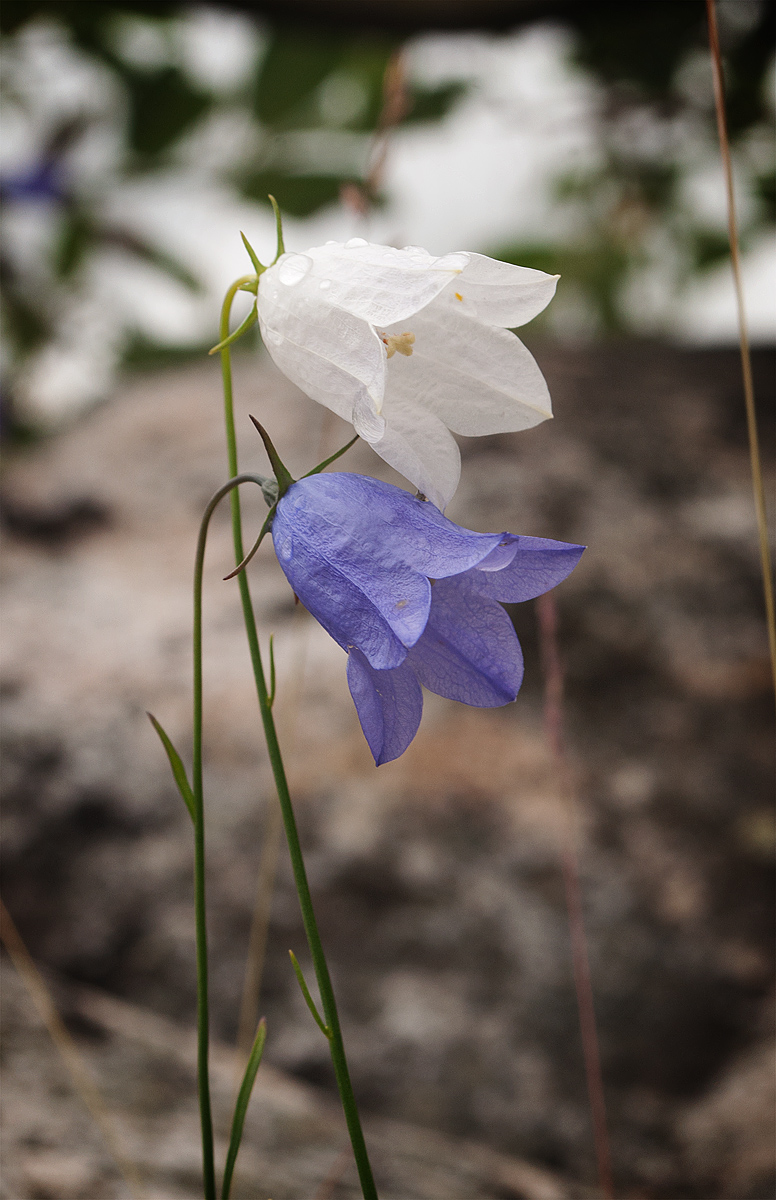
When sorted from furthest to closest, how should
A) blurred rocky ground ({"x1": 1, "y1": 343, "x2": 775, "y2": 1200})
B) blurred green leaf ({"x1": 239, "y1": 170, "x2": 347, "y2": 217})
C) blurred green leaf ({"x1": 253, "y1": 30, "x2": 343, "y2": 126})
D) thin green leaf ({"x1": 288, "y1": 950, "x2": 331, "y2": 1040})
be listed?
1. blurred green leaf ({"x1": 239, "y1": 170, "x2": 347, "y2": 217})
2. blurred green leaf ({"x1": 253, "y1": 30, "x2": 343, "y2": 126})
3. blurred rocky ground ({"x1": 1, "y1": 343, "x2": 775, "y2": 1200})
4. thin green leaf ({"x1": 288, "y1": 950, "x2": 331, "y2": 1040})

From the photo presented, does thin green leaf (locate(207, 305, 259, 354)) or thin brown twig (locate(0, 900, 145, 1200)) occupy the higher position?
thin green leaf (locate(207, 305, 259, 354))

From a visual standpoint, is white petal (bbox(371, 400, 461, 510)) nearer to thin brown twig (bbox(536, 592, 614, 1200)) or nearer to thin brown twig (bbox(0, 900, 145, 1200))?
thin brown twig (bbox(536, 592, 614, 1200))

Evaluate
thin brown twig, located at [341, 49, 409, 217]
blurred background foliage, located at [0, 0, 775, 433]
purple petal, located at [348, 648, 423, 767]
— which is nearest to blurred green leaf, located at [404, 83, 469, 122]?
blurred background foliage, located at [0, 0, 775, 433]

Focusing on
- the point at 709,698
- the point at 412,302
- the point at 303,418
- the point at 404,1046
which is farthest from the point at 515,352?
the point at 303,418

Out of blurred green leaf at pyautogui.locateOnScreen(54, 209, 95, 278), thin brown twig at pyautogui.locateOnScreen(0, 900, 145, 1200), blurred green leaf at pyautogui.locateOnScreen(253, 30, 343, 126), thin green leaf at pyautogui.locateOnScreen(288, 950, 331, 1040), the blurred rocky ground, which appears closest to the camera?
thin green leaf at pyautogui.locateOnScreen(288, 950, 331, 1040)

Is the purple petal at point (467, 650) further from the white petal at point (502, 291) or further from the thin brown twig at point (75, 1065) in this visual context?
the thin brown twig at point (75, 1065)

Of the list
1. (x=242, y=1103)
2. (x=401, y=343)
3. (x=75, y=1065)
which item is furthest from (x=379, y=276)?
(x=75, y=1065)

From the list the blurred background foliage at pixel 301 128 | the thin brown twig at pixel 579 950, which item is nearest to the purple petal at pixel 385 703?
the thin brown twig at pixel 579 950
